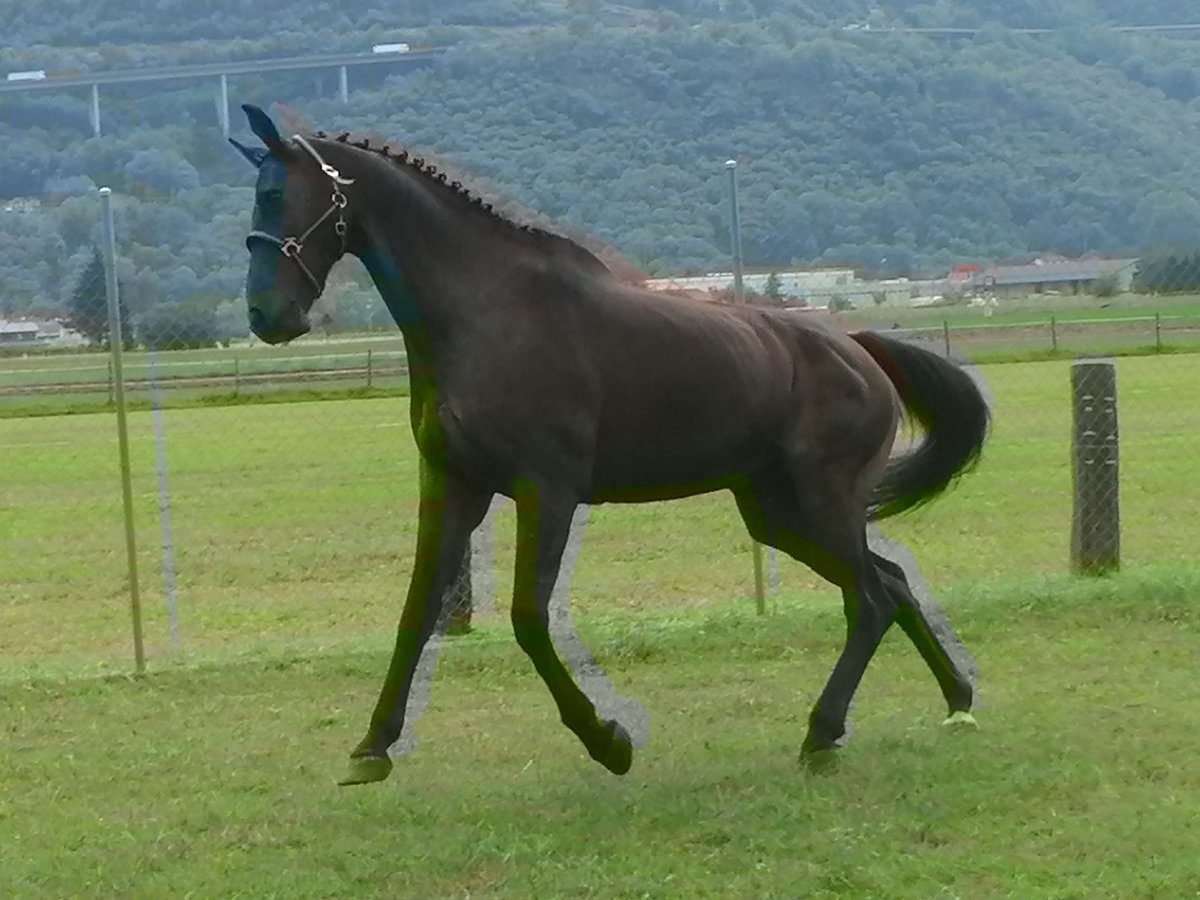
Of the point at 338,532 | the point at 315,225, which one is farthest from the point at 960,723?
the point at 338,532

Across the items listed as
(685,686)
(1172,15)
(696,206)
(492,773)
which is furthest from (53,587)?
(1172,15)

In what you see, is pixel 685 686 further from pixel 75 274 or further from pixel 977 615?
pixel 75 274

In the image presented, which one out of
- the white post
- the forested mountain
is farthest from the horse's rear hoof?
the white post

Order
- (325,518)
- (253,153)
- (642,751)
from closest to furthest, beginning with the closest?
(253,153), (642,751), (325,518)

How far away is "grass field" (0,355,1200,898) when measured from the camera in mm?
4969

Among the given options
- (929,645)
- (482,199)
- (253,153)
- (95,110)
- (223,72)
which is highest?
(223,72)

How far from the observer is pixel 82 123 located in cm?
4569

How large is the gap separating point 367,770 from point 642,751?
116 cm

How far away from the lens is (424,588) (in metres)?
5.96

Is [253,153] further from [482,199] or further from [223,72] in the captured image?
[223,72]

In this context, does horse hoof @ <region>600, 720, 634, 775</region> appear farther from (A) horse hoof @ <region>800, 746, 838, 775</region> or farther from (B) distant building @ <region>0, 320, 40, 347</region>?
(B) distant building @ <region>0, 320, 40, 347</region>

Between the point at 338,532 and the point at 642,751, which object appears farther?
the point at 338,532

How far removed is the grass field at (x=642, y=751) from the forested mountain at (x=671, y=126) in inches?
80.3

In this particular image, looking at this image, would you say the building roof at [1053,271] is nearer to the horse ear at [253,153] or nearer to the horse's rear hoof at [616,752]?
the horse's rear hoof at [616,752]
